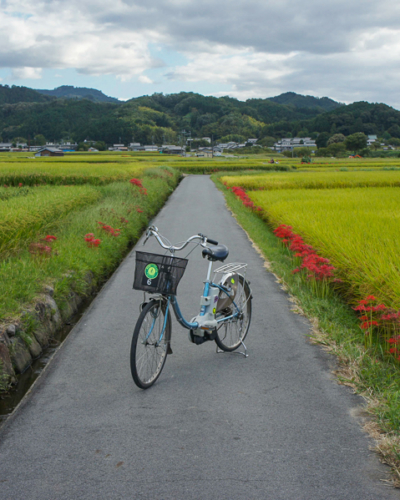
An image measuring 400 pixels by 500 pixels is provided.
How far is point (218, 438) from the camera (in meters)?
2.96

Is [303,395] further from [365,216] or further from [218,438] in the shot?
[365,216]

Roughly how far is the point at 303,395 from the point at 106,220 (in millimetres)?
8055

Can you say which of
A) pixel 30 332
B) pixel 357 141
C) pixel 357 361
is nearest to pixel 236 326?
pixel 357 361

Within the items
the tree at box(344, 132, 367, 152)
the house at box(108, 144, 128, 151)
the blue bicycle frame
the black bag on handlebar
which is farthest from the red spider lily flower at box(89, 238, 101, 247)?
the house at box(108, 144, 128, 151)

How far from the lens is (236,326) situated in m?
4.60

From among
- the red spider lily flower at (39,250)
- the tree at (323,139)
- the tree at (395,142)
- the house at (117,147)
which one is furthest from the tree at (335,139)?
the red spider lily flower at (39,250)

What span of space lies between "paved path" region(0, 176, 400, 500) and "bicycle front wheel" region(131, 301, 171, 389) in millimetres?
142

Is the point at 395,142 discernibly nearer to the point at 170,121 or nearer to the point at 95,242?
the point at 170,121

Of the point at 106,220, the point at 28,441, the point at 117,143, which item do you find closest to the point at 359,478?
the point at 28,441

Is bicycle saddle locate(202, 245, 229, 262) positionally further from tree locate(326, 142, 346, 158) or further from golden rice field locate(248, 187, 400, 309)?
tree locate(326, 142, 346, 158)

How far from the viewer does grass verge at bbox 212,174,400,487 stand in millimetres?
2939

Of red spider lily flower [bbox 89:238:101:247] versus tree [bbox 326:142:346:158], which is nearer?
red spider lily flower [bbox 89:238:101:247]

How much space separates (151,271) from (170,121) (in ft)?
485

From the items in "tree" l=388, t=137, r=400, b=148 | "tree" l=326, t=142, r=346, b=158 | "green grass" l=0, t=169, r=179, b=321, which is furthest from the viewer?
"tree" l=388, t=137, r=400, b=148
